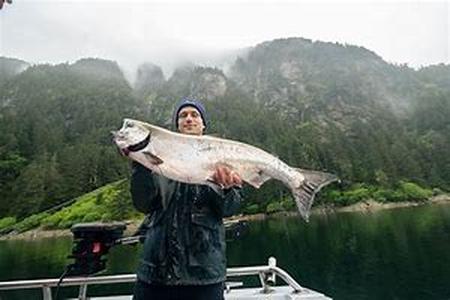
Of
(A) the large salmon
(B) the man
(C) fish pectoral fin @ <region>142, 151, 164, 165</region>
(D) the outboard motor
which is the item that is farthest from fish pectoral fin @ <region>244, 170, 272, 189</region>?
(D) the outboard motor

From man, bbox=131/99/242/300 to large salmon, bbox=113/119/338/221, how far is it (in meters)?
0.14

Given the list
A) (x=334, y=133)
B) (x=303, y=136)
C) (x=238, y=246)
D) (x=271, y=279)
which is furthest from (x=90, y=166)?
(x=271, y=279)

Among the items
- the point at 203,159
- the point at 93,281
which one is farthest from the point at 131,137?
the point at 93,281

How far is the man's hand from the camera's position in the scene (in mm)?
4340

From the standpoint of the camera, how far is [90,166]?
487 ft

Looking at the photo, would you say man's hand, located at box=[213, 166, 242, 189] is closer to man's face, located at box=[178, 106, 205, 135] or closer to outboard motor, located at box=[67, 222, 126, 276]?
man's face, located at box=[178, 106, 205, 135]

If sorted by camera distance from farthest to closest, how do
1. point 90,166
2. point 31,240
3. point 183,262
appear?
1. point 90,166
2. point 31,240
3. point 183,262

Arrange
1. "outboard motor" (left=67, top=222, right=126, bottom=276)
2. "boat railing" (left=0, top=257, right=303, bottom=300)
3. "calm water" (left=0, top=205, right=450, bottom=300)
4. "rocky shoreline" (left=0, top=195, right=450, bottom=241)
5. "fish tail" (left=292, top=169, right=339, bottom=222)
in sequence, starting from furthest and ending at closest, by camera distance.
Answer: "rocky shoreline" (left=0, top=195, right=450, bottom=241) → "calm water" (left=0, top=205, right=450, bottom=300) → "boat railing" (left=0, top=257, right=303, bottom=300) → "outboard motor" (left=67, top=222, right=126, bottom=276) → "fish tail" (left=292, top=169, right=339, bottom=222)

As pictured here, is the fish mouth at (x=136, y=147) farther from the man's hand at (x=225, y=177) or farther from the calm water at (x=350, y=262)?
the calm water at (x=350, y=262)

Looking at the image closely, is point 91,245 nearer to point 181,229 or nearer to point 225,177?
point 181,229

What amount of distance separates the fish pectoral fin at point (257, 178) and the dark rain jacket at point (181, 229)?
29cm

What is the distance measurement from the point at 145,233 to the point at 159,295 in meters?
0.71

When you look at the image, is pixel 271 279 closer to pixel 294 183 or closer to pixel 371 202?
pixel 294 183

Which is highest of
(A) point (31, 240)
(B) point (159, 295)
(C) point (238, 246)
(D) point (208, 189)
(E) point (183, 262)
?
(D) point (208, 189)
